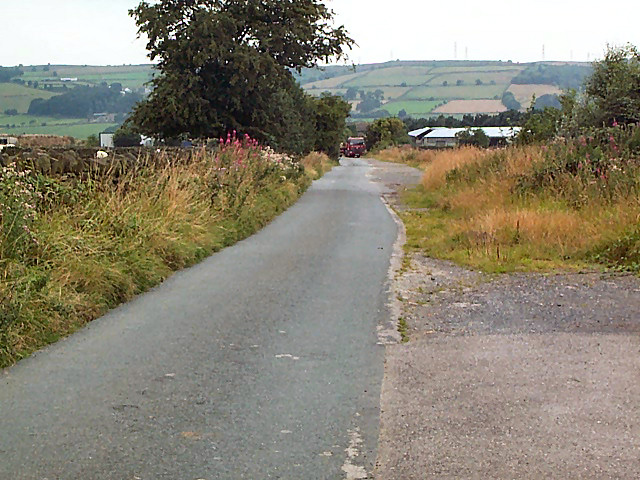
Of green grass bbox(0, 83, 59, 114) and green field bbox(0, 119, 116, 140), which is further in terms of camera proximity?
green grass bbox(0, 83, 59, 114)

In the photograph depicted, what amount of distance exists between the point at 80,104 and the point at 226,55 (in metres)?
19.8

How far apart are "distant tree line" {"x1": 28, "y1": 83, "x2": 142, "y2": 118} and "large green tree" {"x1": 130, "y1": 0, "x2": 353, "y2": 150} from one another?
43.9ft

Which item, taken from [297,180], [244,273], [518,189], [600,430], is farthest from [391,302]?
[297,180]

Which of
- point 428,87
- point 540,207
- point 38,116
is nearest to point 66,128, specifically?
point 38,116

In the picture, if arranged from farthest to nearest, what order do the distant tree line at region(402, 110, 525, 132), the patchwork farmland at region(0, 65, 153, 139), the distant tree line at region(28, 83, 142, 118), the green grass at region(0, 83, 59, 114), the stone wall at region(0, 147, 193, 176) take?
the distant tree line at region(402, 110, 525, 132)
the distant tree line at region(28, 83, 142, 118)
the green grass at region(0, 83, 59, 114)
the patchwork farmland at region(0, 65, 153, 139)
the stone wall at region(0, 147, 193, 176)

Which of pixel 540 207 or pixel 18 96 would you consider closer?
pixel 540 207

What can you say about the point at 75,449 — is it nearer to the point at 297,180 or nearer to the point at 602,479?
the point at 602,479

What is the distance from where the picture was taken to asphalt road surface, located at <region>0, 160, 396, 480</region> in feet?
16.3

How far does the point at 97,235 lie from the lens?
10781 millimetres

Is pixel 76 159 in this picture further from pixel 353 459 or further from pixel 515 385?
pixel 353 459

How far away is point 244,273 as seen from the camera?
38.3 ft

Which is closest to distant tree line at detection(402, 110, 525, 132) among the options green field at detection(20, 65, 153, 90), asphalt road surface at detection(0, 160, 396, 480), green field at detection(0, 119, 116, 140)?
green field at detection(20, 65, 153, 90)

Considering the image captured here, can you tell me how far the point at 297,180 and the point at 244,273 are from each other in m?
18.6

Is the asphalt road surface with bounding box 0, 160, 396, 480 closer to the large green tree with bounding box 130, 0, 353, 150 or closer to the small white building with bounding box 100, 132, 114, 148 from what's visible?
the large green tree with bounding box 130, 0, 353, 150
